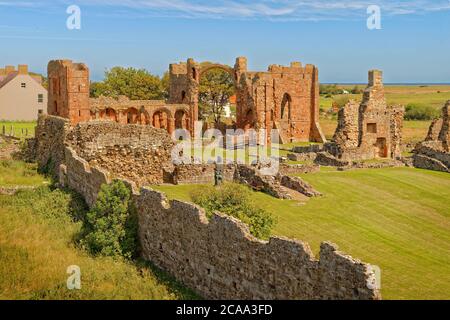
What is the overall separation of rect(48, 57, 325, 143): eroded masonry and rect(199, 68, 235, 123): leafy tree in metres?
17.2

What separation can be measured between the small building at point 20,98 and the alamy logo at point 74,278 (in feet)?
183

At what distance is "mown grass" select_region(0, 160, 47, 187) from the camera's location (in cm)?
2286

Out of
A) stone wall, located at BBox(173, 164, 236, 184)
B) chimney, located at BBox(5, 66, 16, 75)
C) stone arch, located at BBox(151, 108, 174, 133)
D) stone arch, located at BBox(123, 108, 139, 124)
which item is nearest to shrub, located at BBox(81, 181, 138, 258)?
stone wall, located at BBox(173, 164, 236, 184)

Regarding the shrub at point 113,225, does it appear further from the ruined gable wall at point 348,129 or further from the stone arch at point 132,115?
the stone arch at point 132,115

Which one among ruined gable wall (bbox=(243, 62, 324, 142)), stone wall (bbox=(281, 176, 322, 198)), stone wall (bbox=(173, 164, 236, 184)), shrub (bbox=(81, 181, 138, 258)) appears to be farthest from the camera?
ruined gable wall (bbox=(243, 62, 324, 142))

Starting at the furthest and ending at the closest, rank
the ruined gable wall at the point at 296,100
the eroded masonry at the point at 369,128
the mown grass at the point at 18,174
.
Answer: the ruined gable wall at the point at 296,100 < the eroded masonry at the point at 369,128 < the mown grass at the point at 18,174

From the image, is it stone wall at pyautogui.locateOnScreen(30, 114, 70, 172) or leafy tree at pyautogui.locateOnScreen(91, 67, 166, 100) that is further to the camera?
leafy tree at pyautogui.locateOnScreen(91, 67, 166, 100)

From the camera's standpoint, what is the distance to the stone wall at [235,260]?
10.7m

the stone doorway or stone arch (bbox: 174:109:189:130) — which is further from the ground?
stone arch (bbox: 174:109:189:130)

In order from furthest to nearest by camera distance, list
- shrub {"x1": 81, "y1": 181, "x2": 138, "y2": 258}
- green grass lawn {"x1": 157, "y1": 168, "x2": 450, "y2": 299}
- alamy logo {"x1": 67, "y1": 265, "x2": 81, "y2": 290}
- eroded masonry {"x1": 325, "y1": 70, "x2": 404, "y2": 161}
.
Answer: eroded masonry {"x1": 325, "y1": 70, "x2": 404, "y2": 161} < shrub {"x1": 81, "y1": 181, "x2": 138, "y2": 258} < green grass lawn {"x1": 157, "y1": 168, "x2": 450, "y2": 299} < alamy logo {"x1": 67, "y1": 265, "x2": 81, "y2": 290}

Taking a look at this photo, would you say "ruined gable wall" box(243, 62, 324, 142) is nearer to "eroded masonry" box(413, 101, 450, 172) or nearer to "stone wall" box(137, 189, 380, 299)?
"eroded masonry" box(413, 101, 450, 172)

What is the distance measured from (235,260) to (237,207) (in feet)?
15.2

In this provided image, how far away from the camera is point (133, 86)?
83.4 metres

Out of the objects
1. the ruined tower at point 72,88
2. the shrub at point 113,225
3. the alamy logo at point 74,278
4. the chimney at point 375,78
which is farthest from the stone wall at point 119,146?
the chimney at point 375,78
